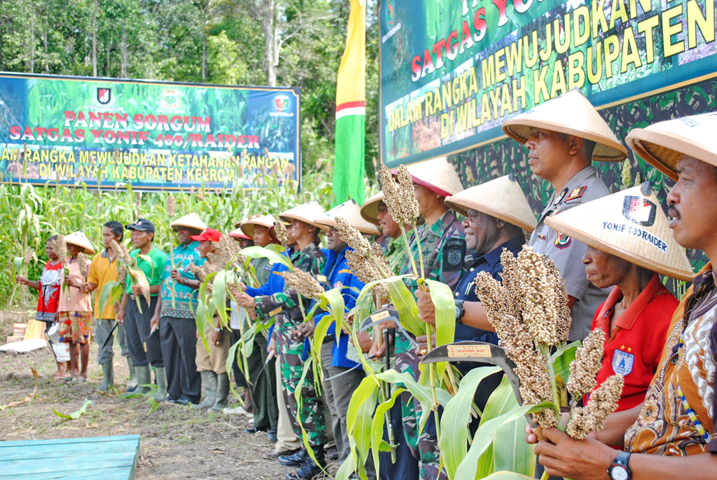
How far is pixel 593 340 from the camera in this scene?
4.41ft

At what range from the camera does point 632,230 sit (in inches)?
76.6

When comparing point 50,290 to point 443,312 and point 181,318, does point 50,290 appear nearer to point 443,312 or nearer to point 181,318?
point 181,318

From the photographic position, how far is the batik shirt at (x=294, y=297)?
4.44m

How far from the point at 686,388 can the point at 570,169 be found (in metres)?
1.35

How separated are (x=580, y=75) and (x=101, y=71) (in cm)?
2778

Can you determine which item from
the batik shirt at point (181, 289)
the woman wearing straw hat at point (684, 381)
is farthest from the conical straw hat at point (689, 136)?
the batik shirt at point (181, 289)

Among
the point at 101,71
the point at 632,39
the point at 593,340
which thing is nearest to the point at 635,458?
the point at 593,340

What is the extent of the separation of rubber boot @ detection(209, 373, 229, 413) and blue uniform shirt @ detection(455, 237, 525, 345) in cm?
428

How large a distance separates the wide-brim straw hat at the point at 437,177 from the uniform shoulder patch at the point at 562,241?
0.97 meters

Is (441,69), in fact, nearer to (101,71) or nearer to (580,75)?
(580,75)

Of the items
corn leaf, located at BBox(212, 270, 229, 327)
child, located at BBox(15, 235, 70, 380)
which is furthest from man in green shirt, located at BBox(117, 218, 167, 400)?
corn leaf, located at BBox(212, 270, 229, 327)

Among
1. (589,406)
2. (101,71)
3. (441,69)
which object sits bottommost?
(589,406)

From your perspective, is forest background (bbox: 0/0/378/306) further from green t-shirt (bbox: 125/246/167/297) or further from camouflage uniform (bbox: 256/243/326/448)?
camouflage uniform (bbox: 256/243/326/448)

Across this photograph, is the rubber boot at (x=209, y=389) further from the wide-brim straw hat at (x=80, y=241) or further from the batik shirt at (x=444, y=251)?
the batik shirt at (x=444, y=251)
